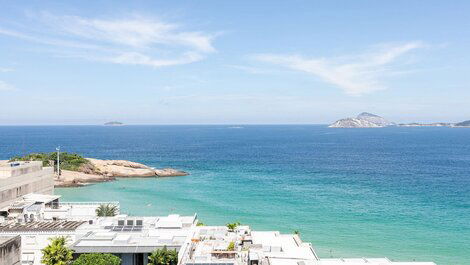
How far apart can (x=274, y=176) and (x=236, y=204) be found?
1628 inches

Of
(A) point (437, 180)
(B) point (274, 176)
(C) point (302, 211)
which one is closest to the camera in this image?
(C) point (302, 211)

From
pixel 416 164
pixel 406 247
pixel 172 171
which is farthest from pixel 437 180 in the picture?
pixel 172 171

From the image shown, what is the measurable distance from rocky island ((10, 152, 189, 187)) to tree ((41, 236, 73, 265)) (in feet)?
253

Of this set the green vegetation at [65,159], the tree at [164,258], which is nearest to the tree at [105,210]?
the tree at [164,258]

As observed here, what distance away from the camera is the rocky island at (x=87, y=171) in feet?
368

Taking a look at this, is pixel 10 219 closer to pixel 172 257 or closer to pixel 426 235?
pixel 172 257

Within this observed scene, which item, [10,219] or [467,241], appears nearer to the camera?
[10,219]

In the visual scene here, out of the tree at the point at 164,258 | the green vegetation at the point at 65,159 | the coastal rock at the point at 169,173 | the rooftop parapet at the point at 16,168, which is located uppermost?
the rooftop parapet at the point at 16,168

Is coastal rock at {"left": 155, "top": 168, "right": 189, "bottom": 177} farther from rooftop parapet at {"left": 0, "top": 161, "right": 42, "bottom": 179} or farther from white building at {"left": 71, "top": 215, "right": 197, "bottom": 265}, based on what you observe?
white building at {"left": 71, "top": 215, "right": 197, "bottom": 265}

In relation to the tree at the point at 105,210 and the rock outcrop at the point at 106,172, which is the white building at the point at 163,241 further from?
the rock outcrop at the point at 106,172

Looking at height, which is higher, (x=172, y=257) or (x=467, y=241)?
(x=172, y=257)

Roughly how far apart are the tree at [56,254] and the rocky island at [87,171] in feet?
253

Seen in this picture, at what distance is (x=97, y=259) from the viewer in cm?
3259

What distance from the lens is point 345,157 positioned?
180125 mm
